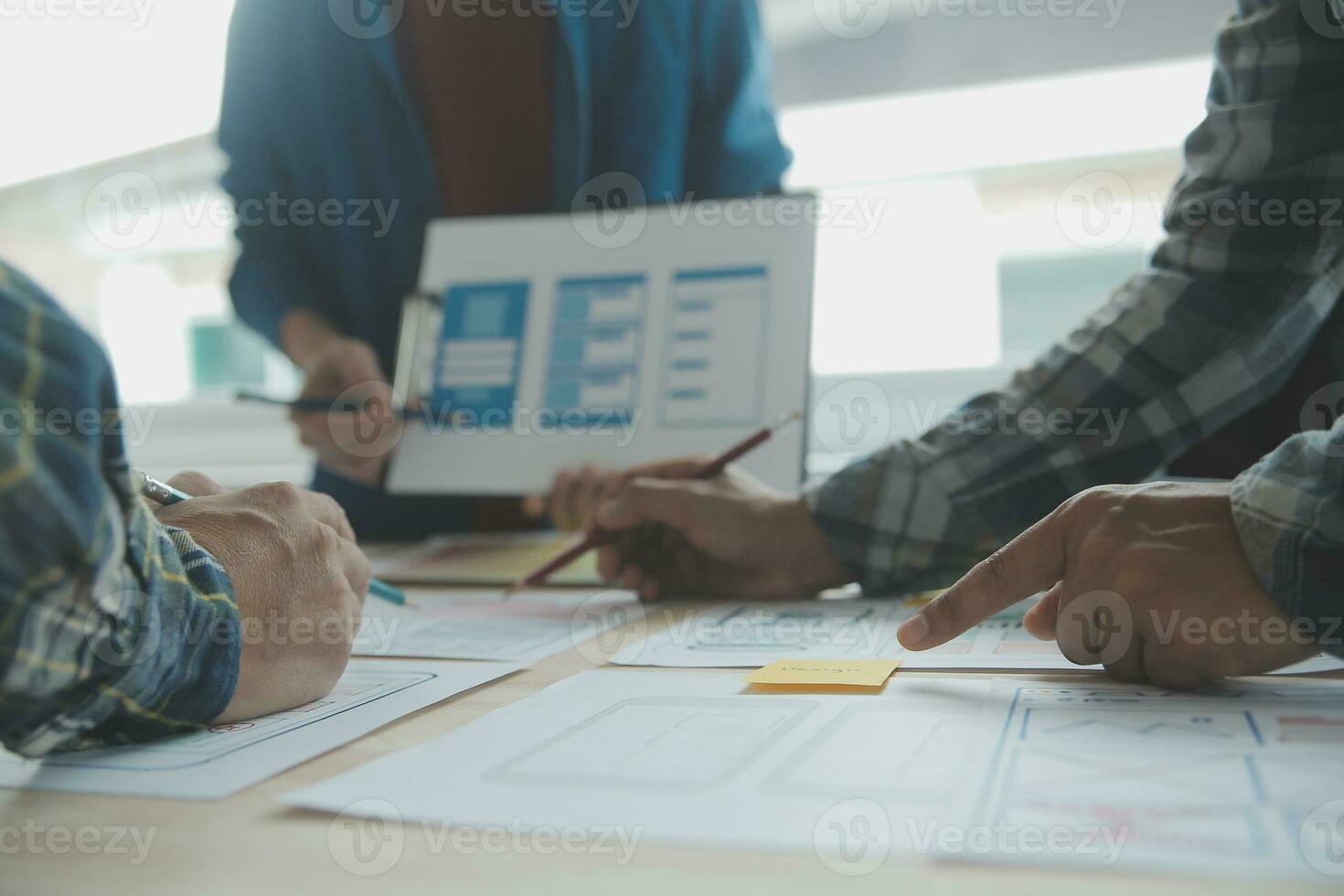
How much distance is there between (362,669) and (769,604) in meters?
0.35

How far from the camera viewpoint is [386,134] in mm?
1382

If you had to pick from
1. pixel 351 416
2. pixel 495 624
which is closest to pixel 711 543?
pixel 495 624

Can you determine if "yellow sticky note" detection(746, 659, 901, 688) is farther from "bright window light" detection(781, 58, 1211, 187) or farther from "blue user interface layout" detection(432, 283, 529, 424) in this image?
"bright window light" detection(781, 58, 1211, 187)

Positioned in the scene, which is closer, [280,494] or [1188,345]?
[280,494]

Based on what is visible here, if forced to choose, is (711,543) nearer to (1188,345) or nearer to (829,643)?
(829,643)

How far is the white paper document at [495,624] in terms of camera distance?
0.68 metres

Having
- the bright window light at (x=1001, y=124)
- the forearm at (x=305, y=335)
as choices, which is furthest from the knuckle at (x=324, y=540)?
the bright window light at (x=1001, y=124)

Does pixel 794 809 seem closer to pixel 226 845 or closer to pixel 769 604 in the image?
pixel 226 845

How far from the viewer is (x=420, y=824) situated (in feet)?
1.16

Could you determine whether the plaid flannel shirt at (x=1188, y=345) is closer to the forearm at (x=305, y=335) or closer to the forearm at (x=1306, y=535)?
the forearm at (x=1306, y=535)

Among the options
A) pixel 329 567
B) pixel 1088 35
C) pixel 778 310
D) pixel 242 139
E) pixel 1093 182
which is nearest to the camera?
pixel 329 567

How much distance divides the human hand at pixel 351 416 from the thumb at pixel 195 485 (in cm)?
55

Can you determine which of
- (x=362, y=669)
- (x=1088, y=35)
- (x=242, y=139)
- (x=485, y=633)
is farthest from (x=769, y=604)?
(x=1088, y=35)

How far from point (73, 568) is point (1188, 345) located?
749 millimetres
